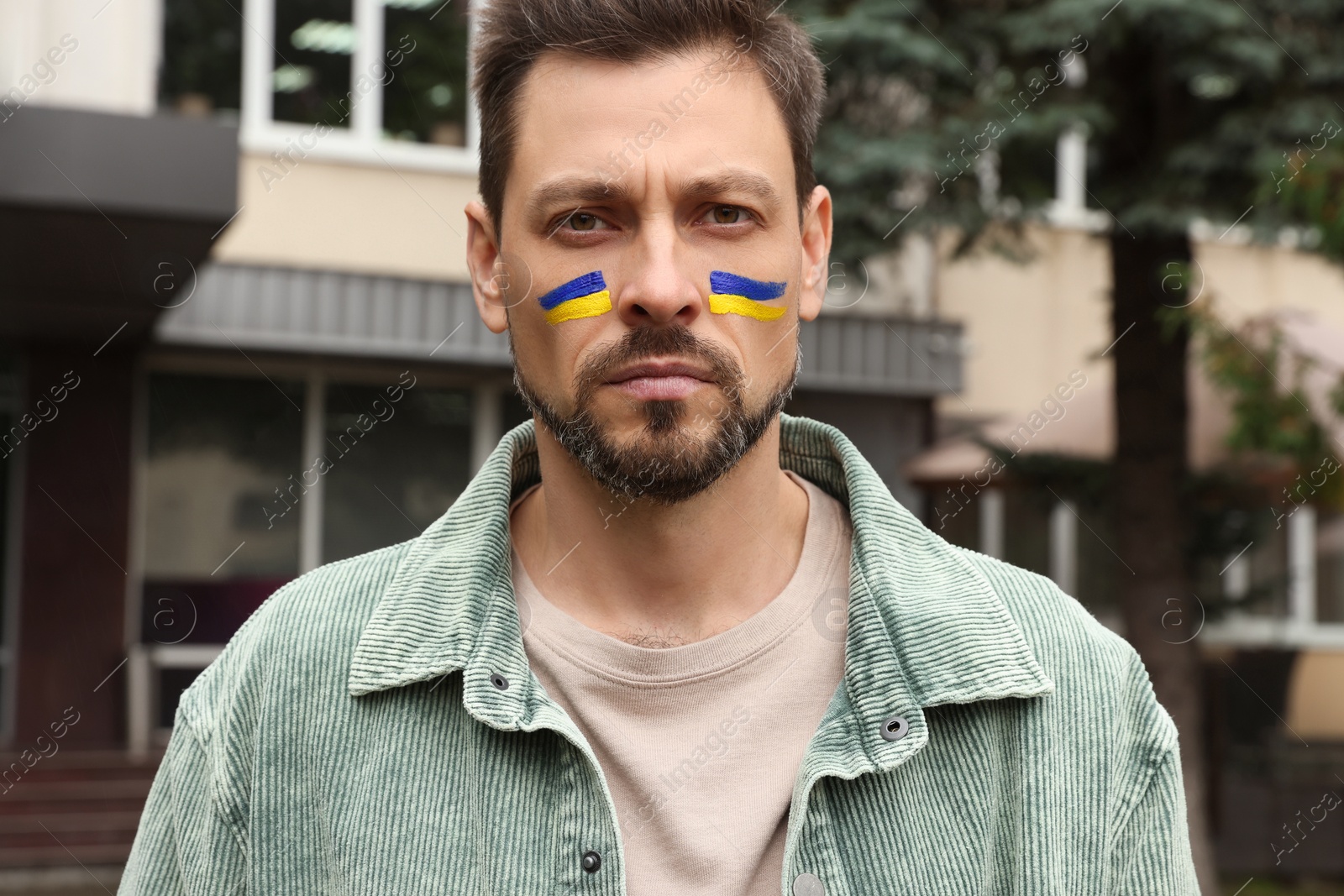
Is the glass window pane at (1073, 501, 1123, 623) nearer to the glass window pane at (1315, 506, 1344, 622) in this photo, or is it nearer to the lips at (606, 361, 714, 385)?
the glass window pane at (1315, 506, 1344, 622)

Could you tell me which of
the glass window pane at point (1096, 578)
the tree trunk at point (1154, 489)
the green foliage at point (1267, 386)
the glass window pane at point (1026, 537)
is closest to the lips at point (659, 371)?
the green foliage at point (1267, 386)

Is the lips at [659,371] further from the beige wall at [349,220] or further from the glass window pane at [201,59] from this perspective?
the glass window pane at [201,59]

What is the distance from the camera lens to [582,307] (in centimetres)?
196

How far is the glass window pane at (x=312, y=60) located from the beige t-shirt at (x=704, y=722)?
29.4 ft

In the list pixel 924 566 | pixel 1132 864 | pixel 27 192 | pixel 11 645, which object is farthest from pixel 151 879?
pixel 11 645

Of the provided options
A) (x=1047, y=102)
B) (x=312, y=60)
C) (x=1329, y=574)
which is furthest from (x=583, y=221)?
(x=1329, y=574)

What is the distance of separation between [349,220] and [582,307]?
8429 mm

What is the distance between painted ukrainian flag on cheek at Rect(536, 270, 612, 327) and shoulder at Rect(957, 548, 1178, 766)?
0.68 metres

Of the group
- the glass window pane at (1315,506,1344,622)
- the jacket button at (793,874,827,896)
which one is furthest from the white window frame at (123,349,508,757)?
the jacket button at (793,874,827,896)

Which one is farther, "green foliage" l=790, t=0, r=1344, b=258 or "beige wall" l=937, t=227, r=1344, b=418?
"beige wall" l=937, t=227, r=1344, b=418

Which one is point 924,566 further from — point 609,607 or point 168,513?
point 168,513

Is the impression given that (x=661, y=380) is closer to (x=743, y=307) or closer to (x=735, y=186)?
(x=743, y=307)

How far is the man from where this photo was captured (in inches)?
69.7

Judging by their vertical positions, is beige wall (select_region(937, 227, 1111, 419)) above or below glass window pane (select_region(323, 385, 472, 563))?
above
